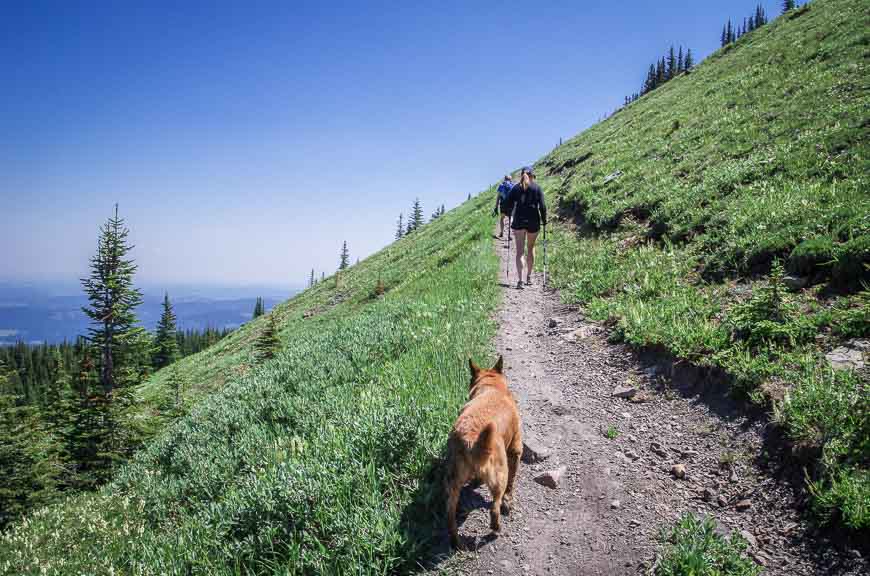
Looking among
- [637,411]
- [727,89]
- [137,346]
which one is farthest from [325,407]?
[137,346]

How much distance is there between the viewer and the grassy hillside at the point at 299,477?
329 cm

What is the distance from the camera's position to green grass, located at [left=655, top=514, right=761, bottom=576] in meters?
2.78

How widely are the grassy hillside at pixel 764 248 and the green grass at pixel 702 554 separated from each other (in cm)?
→ 77

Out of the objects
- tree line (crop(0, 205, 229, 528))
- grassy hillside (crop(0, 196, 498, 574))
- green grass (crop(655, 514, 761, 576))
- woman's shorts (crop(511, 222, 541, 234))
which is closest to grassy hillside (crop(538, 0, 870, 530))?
green grass (crop(655, 514, 761, 576))

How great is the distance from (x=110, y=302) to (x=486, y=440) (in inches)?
1224

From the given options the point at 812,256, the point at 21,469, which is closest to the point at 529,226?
the point at 812,256

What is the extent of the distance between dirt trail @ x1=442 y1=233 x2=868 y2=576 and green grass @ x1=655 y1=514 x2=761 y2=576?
12 cm

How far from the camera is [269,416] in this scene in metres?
6.37

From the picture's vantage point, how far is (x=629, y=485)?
3.87 meters

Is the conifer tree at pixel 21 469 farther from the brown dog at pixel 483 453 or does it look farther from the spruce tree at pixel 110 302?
the brown dog at pixel 483 453

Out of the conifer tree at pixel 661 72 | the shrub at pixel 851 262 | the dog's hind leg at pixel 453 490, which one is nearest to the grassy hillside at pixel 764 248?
the shrub at pixel 851 262

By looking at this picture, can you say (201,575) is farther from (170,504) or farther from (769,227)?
(769,227)

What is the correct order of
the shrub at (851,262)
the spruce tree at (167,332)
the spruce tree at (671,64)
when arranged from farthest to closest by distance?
the spruce tree at (671,64), the spruce tree at (167,332), the shrub at (851,262)

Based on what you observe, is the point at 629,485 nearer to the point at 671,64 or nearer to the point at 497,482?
the point at 497,482
